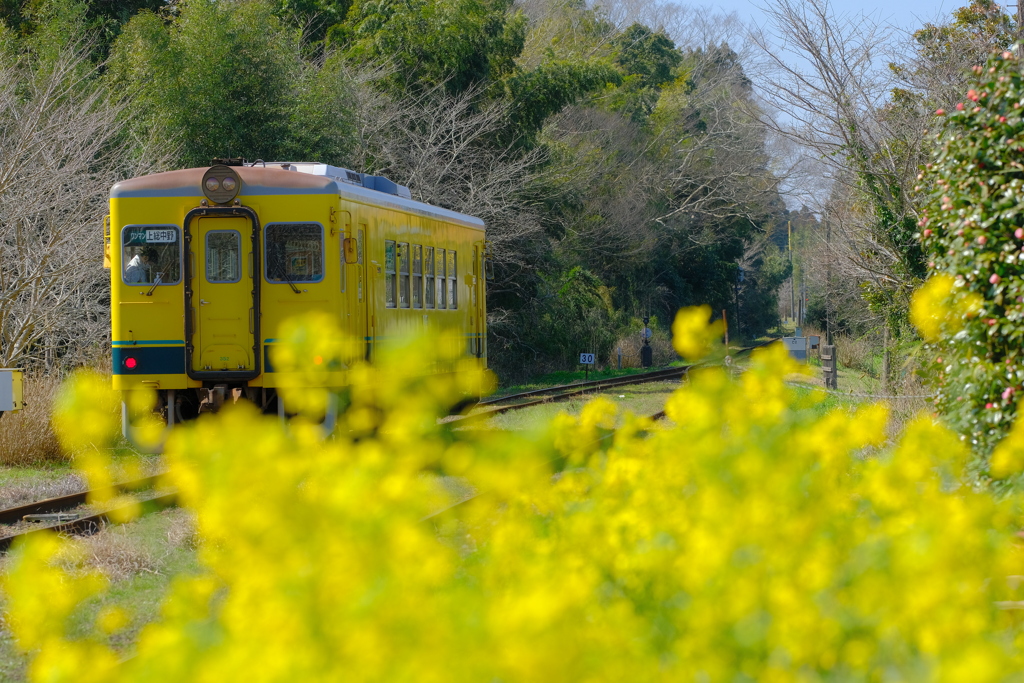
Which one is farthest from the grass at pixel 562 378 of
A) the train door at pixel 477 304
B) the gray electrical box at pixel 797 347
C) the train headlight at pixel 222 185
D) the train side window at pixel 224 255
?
the train headlight at pixel 222 185

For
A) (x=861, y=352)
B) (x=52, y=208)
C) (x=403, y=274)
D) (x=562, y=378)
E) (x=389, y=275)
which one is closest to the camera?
(x=389, y=275)

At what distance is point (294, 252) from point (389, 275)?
1.46m

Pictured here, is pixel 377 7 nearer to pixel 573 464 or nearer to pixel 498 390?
pixel 498 390

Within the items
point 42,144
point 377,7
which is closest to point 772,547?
point 42,144

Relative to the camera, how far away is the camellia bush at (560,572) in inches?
85.5

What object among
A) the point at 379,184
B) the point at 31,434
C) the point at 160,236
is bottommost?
the point at 31,434

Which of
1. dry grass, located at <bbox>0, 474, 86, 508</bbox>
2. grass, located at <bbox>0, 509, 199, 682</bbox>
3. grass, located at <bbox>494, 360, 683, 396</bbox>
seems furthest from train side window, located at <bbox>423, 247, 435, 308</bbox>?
grass, located at <bbox>494, 360, 683, 396</bbox>

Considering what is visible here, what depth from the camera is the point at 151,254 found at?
446 inches

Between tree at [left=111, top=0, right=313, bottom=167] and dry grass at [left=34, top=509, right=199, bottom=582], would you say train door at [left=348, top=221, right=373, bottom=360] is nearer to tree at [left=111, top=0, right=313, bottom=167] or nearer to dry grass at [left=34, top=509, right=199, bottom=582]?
dry grass at [left=34, top=509, right=199, bottom=582]

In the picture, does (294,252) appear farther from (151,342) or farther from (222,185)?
(151,342)

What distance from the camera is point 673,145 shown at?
135 feet

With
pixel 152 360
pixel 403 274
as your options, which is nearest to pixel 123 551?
pixel 152 360

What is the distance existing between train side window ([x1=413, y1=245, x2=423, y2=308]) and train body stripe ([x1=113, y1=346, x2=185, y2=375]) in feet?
9.77

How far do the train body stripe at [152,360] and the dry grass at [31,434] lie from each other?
3.60ft
